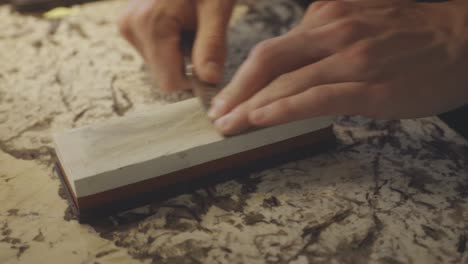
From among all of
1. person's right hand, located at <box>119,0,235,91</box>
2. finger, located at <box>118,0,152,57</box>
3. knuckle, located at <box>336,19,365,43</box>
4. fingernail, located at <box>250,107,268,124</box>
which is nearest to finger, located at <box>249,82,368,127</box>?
fingernail, located at <box>250,107,268,124</box>

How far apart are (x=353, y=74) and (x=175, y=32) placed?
1.39 ft

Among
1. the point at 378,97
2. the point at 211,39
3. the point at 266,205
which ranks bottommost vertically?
the point at 266,205

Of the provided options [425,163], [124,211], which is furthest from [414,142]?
[124,211]

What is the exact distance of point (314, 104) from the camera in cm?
86

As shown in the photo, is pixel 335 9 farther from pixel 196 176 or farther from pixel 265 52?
pixel 196 176

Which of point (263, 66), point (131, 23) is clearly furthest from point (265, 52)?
point (131, 23)

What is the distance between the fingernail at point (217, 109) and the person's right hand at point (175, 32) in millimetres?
133

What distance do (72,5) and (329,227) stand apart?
113 centimetres

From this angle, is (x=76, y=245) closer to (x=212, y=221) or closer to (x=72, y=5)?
(x=212, y=221)

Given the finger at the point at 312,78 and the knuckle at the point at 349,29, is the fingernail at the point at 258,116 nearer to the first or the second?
the finger at the point at 312,78

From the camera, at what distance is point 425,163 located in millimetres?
932

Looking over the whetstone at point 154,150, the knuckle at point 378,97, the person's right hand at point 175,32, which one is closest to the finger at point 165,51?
the person's right hand at point 175,32

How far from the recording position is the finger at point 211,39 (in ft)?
3.32

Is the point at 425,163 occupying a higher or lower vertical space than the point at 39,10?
lower
